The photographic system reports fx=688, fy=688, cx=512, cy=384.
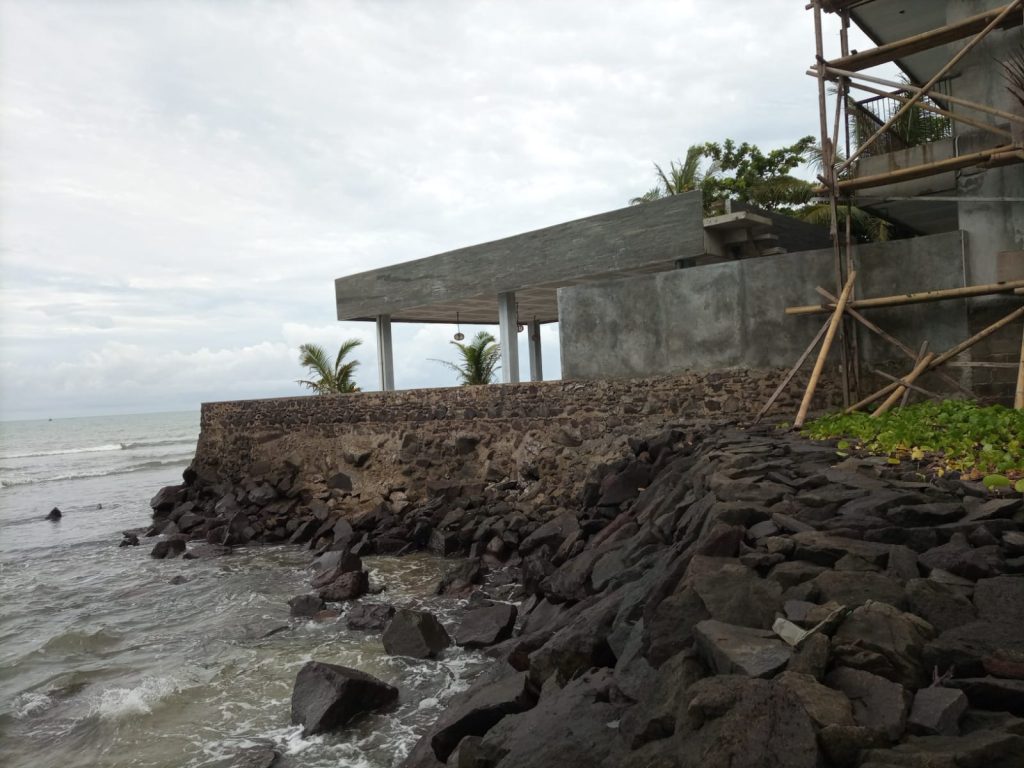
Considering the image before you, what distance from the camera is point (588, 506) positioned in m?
10.2

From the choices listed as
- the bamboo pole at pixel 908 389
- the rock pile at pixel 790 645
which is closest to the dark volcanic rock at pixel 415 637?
the rock pile at pixel 790 645

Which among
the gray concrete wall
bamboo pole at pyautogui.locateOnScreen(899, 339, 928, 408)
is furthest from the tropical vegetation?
the gray concrete wall

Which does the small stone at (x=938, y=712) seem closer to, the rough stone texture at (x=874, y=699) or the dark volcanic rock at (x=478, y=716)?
the rough stone texture at (x=874, y=699)

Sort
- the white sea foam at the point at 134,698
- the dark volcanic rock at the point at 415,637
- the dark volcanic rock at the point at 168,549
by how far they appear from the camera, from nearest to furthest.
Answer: the white sea foam at the point at 134,698 < the dark volcanic rock at the point at 415,637 < the dark volcanic rock at the point at 168,549

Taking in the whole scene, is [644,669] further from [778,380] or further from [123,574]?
[123,574]

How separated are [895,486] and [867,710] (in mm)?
2994

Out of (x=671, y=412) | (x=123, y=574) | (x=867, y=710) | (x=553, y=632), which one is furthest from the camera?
(x=123, y=574)

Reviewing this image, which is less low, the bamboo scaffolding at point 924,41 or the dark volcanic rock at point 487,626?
the bamboo scaffolding at point 924,41

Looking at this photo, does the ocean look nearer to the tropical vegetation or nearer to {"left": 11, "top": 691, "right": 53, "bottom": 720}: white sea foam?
{"left": 11, "top": 691, "right": 53, "bottom": 720}: white sea foam

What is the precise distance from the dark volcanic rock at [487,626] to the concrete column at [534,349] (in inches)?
557

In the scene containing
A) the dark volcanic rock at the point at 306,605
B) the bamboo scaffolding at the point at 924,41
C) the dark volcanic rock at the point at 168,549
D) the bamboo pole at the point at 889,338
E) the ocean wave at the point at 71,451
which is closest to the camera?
the dark volcanic rock at the point at 306,605

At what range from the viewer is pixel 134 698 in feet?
21.5

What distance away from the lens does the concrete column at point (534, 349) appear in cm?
2120

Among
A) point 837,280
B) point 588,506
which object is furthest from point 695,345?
point 588,506
